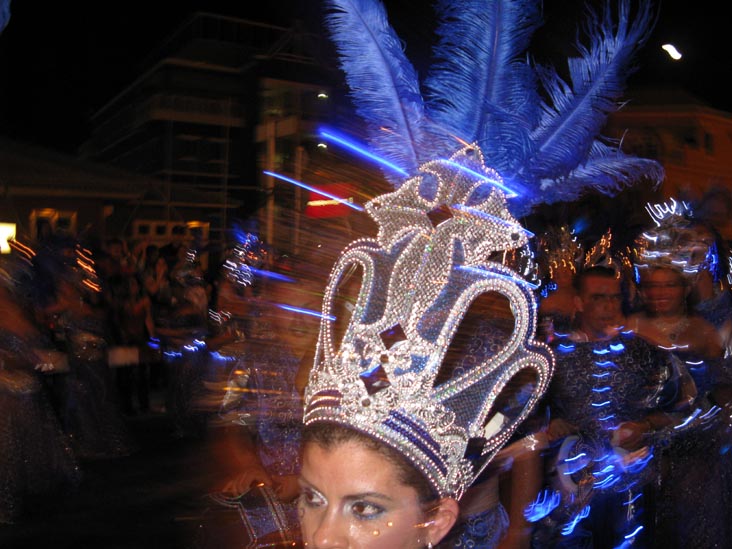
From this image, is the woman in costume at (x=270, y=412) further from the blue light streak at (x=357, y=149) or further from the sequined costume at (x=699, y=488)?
the sequined costume at (x=699, y=488)

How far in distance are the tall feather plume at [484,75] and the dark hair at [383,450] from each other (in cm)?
92

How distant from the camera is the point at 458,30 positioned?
252 centimetres

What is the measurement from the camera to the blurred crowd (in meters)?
3.27

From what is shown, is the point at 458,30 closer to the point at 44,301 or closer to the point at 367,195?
the point at 367,195

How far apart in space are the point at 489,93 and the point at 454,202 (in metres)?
0.45

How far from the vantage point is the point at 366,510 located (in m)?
1.92

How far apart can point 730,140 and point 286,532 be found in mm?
10342

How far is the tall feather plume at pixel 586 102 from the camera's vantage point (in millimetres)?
2557

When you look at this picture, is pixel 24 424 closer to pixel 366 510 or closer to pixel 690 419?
pixel 690 419

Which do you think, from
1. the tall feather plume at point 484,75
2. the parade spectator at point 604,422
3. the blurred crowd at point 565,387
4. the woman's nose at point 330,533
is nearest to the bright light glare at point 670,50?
the blurred crowd at point 565,387

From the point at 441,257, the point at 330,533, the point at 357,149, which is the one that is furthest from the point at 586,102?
the point at 330,533

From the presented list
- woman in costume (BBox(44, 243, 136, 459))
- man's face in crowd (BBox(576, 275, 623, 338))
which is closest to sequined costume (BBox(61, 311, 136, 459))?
woman in costume (BBox(44, 243, 136, 459))

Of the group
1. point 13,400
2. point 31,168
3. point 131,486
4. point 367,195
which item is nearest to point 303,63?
Result: point 367,195

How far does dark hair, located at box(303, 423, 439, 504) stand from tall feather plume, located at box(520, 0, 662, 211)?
999 millimetres
